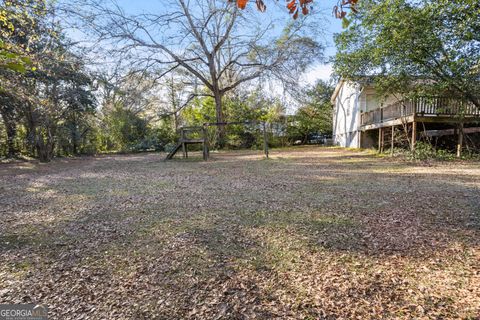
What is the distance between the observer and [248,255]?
2258 mm

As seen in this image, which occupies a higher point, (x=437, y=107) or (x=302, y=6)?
(x=437, y=107)

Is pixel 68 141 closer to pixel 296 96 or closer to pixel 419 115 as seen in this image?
pixel 296 96

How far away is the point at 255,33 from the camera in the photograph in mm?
15898

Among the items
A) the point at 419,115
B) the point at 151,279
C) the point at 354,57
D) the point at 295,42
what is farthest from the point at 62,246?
the point at 295,42

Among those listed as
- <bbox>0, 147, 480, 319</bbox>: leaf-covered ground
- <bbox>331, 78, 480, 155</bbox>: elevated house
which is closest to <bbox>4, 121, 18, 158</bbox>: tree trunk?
<bbox>0, 147, 480, 319</bbox>: leaf-covered ground

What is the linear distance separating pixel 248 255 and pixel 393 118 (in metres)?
A: 11.4

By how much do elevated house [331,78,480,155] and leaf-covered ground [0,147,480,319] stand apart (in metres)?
6.42

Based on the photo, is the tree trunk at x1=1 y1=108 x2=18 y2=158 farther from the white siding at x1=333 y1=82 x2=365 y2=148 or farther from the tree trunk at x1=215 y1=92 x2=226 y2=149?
the white siding at x1=333 y1=82 x2=365 y2=148

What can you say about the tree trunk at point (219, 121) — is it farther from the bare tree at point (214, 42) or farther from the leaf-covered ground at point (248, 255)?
the leaf-covered ground at point (248, 255)

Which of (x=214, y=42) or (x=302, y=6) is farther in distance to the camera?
(x=214, y=42)

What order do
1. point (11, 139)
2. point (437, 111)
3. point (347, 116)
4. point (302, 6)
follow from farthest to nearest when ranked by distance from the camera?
point (347, 116)
point (11, 139)
point (437, 111)
point (302, 6)

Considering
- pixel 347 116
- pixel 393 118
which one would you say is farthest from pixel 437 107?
pixel 347 116

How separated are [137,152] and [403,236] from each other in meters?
18.0

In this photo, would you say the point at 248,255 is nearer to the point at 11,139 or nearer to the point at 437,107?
the point at 437,107
